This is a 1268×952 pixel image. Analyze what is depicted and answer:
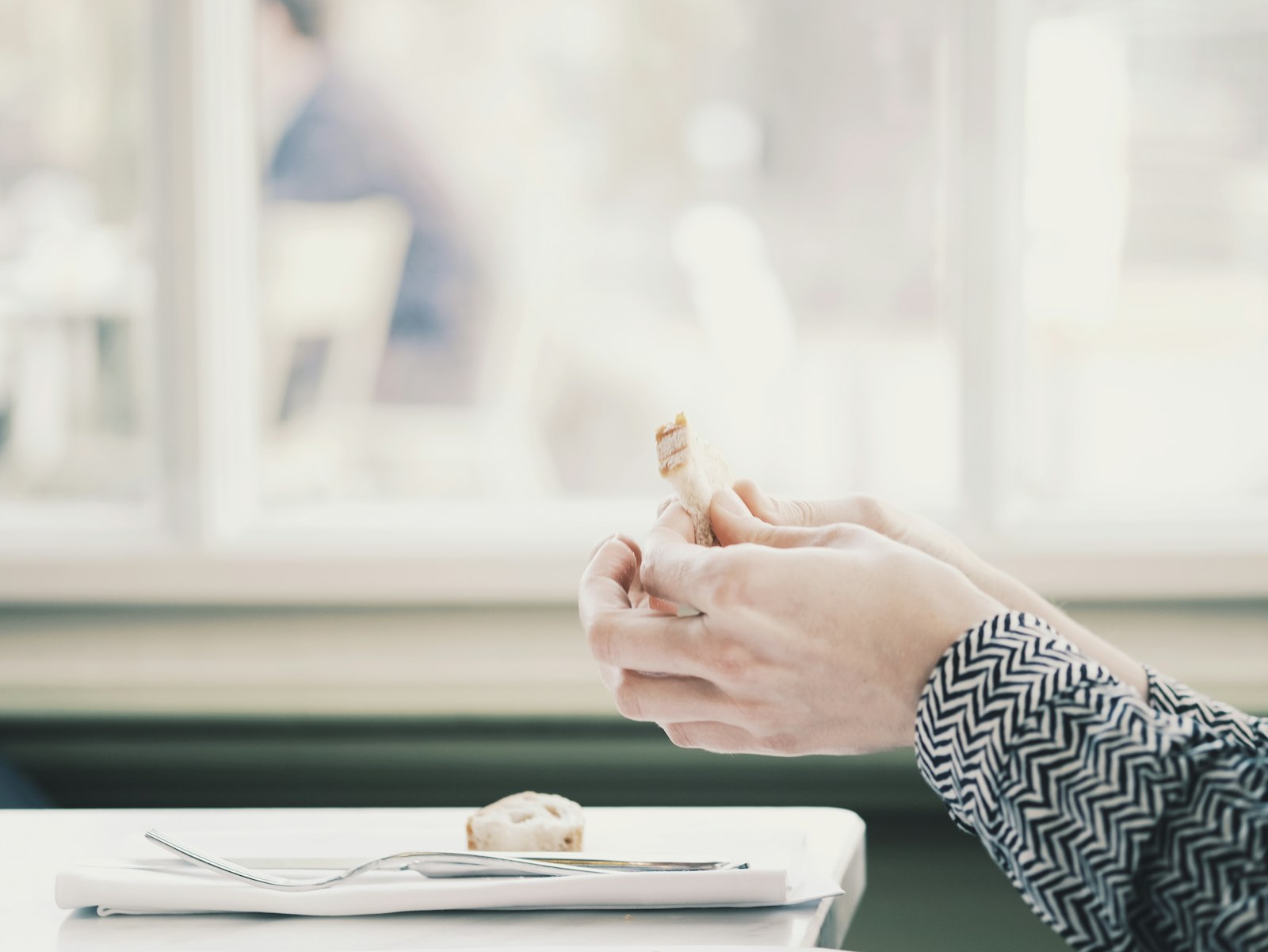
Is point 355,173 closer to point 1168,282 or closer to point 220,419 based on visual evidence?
point 220,419

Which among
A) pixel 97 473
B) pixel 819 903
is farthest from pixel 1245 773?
pixel 97 473

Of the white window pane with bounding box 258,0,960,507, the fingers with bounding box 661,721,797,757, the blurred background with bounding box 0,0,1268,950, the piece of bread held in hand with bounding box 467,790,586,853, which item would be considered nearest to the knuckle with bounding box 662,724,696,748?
the fingers with bounding box 661,721,797,757

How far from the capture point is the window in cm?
172

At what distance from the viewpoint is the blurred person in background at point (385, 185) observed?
1.81 metres

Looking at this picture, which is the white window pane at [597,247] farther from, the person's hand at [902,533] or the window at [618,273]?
the person's hand at [902,533]

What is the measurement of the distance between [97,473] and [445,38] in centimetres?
83

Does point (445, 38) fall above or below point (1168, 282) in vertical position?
above

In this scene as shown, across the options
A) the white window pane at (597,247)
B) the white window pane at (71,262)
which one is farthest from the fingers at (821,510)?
the white window pane at (71,262)

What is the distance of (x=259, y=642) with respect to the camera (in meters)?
1.70

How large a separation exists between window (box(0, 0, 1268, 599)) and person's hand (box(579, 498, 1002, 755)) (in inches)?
37.1

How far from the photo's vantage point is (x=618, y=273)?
1.82 meters

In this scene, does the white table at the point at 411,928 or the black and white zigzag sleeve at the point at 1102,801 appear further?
the white table at the point at 411,928

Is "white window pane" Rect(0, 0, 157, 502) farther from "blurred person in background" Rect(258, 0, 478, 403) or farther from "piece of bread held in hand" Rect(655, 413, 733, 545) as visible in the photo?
"piece of bread held in hand" Rect(655, 413, 733, 545)

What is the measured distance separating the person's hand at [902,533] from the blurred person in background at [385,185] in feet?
3.33
